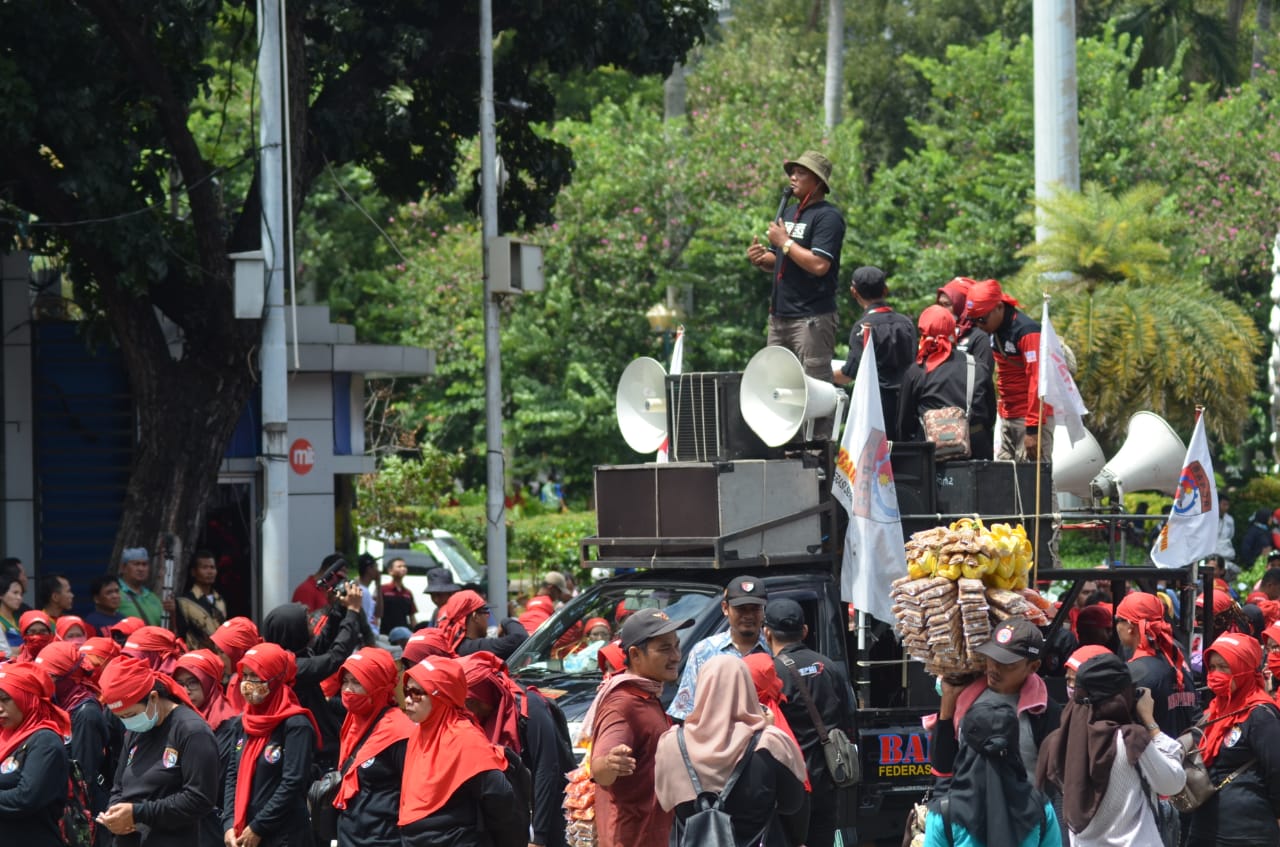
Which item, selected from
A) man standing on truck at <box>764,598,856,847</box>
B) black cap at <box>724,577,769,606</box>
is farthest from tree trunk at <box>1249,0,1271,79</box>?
man standing on truck at <box>764,598,856,847</box>

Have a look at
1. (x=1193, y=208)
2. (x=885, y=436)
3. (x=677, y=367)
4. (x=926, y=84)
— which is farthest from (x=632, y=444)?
(x=926, y=84)

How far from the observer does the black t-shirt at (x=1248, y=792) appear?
Answer: 26.4ft

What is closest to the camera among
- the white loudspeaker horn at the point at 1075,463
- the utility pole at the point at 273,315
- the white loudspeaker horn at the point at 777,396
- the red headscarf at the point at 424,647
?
the red headscarf at the point at 424,647

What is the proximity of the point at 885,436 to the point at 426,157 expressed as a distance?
992cm

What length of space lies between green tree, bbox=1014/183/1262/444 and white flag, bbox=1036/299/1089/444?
438 inches

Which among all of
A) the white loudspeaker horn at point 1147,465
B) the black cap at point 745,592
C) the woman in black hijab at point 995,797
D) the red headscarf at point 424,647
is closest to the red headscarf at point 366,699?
the red headscarf at point 424,647

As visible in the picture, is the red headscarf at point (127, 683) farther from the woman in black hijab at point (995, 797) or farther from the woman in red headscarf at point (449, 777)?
the woman in black hijab at point (995, 797)

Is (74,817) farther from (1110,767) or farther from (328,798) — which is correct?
(1110,767)

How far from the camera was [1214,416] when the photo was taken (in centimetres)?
2242

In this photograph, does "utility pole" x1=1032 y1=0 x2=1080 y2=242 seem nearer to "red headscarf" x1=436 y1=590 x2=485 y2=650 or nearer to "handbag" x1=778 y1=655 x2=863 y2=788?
"red headscarf" x1=436 y1=590 x2=485 y2=650

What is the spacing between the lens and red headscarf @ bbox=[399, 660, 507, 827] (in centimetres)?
649

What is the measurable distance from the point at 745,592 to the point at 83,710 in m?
3.22

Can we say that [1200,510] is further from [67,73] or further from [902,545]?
[67,73]

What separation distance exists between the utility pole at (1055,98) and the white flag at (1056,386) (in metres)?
12.7
